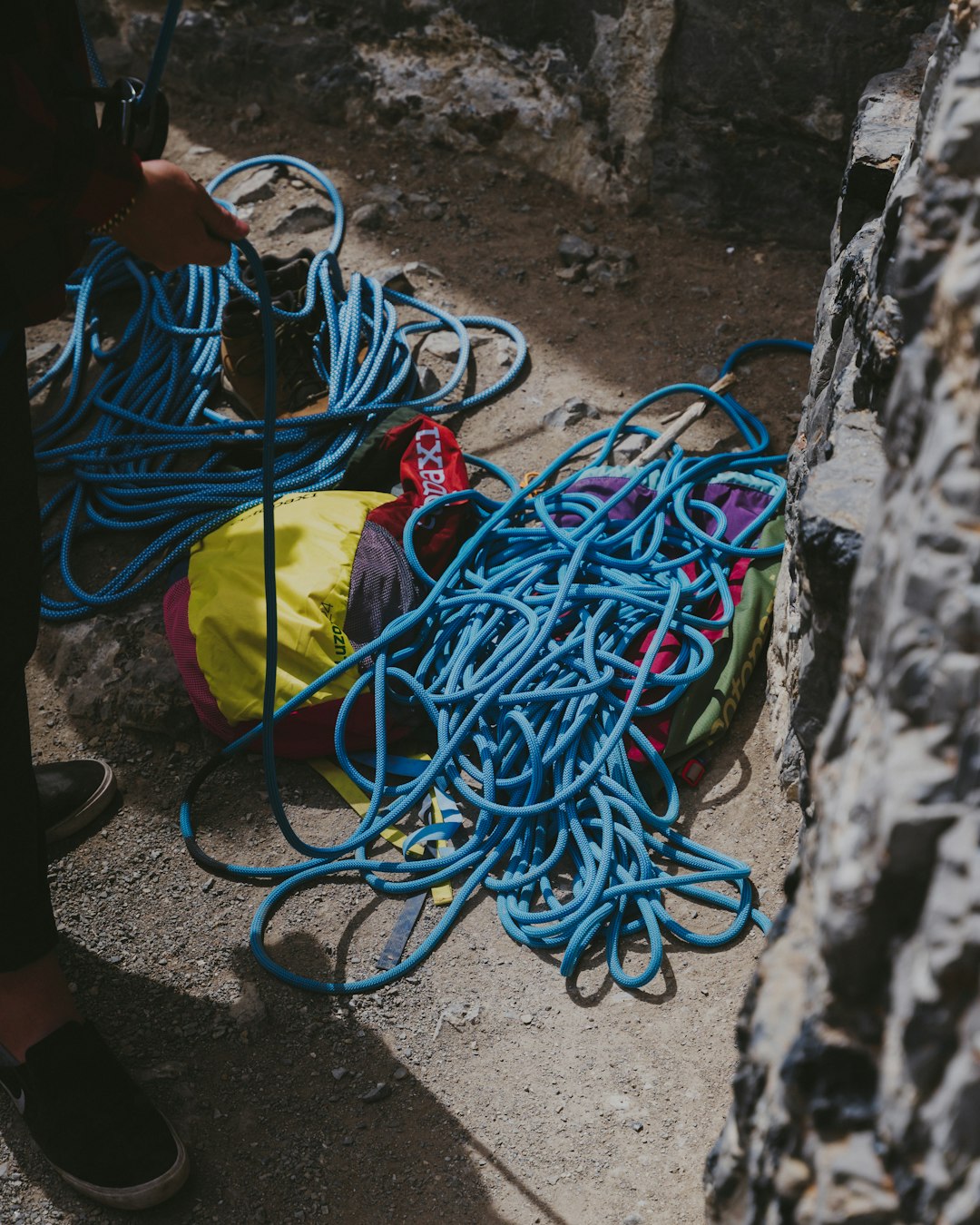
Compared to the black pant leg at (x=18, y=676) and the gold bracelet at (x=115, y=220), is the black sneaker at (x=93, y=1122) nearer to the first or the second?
the black pant leg at (x=18, y=676)

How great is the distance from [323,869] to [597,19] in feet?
8.33

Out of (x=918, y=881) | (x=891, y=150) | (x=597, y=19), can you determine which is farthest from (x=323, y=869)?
(x=597, y=19)

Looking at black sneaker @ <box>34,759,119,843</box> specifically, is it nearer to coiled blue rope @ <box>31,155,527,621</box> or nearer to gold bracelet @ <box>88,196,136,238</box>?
coiled blue rope @ <box>31,155,527,621</box>

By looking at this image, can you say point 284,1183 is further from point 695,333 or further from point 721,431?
point 695,333

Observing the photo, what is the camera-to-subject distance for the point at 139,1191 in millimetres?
1474

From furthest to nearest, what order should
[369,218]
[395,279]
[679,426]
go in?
[369,218]
[395,279]
[679,426]

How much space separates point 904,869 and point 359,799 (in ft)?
4.94

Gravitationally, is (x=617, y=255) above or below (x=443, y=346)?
above

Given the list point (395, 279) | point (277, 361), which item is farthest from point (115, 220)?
point (395, 279)

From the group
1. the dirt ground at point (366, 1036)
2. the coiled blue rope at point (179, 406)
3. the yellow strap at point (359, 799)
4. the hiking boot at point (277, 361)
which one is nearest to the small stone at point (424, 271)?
the coiled blue rope at point (179, 406)

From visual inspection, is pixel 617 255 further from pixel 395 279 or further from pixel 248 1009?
pixel 248 1009

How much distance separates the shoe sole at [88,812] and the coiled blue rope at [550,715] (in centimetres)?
16

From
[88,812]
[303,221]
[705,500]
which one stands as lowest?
[88,812]

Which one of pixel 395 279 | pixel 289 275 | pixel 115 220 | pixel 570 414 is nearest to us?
pixel 115 220
